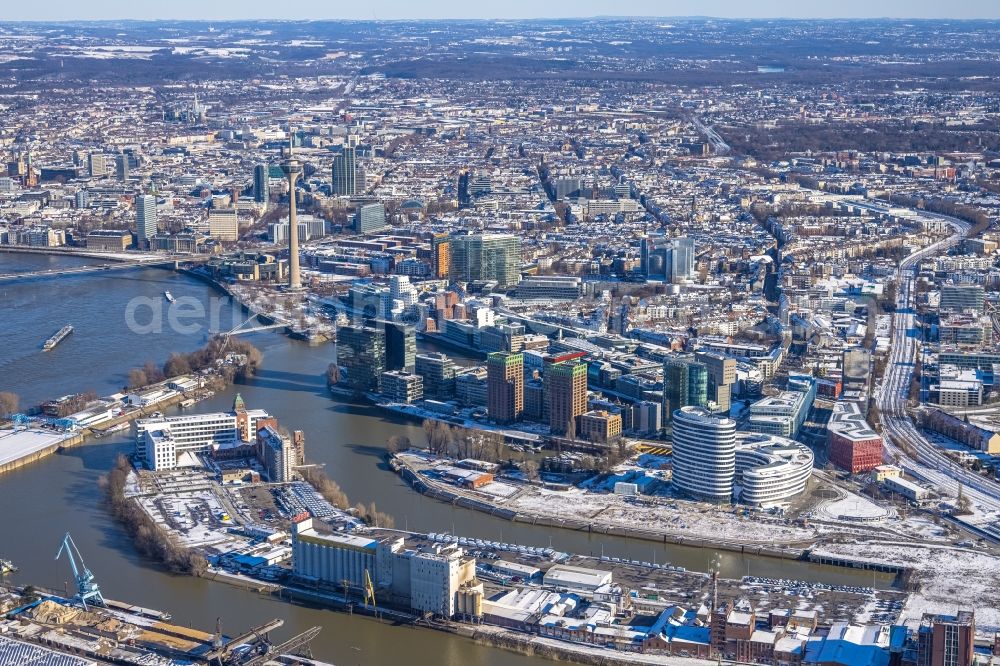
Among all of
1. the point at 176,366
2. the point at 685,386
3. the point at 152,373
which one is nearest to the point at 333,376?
the point at 176,366

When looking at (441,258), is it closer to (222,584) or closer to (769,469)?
(769,469)

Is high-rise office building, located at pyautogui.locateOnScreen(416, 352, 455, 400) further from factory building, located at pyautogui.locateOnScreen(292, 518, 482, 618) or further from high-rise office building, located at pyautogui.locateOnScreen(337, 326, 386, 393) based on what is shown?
factory building, located at pyautogui.locateOnScreen(292, 518, 482, 618)

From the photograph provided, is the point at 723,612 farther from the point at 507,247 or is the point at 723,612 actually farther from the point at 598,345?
the point at 507,247

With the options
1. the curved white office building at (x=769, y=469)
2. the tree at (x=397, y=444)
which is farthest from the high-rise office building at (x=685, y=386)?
the tree at (x=397, y=444)

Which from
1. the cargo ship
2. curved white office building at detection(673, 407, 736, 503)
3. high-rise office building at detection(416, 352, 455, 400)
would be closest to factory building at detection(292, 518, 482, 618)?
curved white office building at detection(673, 407, 736, 503)

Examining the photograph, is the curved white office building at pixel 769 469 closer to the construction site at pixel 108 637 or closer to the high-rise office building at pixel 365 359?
the construction site at pixel 108 637

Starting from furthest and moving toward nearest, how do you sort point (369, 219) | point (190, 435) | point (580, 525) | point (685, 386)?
Result: point (369, 219)
point (685, 386)
point (190, 435)
point (580, 525)

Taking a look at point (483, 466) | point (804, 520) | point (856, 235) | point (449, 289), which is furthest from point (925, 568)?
point (856, 235)
